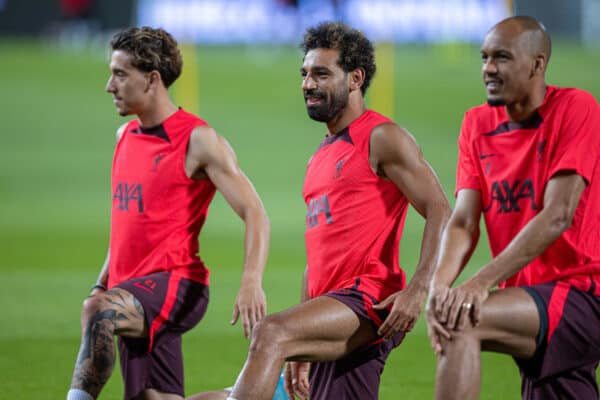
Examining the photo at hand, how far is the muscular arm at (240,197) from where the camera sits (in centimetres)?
585

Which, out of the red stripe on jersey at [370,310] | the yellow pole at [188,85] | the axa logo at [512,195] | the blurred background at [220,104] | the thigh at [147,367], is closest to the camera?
the axa logo at [512,195]

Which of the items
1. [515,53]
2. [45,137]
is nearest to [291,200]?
[45,137]

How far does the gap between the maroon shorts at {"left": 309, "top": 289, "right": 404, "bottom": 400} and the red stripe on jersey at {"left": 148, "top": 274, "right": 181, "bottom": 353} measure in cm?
101

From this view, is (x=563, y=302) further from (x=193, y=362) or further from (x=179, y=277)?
(x=193, y=362)

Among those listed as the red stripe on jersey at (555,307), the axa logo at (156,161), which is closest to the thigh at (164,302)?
the axa logo at (156,161)

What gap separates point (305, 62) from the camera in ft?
19.9

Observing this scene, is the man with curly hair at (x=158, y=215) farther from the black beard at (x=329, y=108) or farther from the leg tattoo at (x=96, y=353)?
the black beard at (x=329, y=108)

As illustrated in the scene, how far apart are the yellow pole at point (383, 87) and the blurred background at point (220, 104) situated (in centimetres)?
5

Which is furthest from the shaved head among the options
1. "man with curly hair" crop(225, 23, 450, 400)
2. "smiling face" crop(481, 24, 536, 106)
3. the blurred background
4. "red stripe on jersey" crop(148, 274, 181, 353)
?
the blurred background

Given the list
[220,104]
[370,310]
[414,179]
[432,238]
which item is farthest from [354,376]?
[220,104]

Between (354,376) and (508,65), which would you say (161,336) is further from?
(508,65)

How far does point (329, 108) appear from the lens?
5.99m

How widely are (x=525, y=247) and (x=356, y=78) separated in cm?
164

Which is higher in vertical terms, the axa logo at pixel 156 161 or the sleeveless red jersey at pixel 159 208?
the axa logo at pixel 156 161
